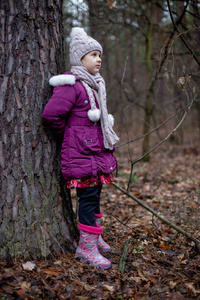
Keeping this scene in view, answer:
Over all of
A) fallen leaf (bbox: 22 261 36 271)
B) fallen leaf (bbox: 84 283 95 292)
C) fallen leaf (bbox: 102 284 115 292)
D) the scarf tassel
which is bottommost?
fallen leaf (bbox: 102 284 115 292)

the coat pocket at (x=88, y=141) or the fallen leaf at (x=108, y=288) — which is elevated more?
the coat pocket at (x=88, y=141)

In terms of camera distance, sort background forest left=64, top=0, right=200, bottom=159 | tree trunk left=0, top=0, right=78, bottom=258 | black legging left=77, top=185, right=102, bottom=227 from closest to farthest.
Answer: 1. tree trunk left=0, top=0, right=78, bottom=258
2. black legging left=77, top=185, right=102, bottom=227
3. background forest left=64, top=0, right=200, bottom=159

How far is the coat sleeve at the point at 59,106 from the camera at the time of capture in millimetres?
2559

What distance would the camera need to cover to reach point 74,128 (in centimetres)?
268

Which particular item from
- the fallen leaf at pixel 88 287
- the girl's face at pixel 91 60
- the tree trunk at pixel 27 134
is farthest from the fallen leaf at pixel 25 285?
the girl's face at pixel 91 60

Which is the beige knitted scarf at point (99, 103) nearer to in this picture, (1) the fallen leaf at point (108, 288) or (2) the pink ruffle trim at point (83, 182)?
(2) the pink ruffle trim at point (83, 182)

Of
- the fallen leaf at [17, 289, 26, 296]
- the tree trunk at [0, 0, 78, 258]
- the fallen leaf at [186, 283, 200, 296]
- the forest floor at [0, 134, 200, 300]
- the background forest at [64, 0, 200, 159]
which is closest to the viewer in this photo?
the fallen leaf at [17, 289, 26, 296]

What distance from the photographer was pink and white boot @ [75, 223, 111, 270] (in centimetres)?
269

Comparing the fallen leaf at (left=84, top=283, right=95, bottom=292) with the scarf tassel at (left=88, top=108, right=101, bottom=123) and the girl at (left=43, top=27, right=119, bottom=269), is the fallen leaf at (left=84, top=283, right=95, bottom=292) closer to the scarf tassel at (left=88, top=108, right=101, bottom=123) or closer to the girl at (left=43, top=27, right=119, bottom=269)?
the girl at (left=43, top=27, right=119, bottom=269)

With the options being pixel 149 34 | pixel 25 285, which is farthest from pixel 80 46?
pixel 149 34

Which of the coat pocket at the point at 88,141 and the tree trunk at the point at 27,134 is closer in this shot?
the tree trunk at the point at 27,134

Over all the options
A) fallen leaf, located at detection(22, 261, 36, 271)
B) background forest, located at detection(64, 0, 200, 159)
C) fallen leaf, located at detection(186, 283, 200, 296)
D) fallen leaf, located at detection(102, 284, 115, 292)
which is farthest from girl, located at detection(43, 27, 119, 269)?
background forest, located at detection(64, 0, 200, 159)

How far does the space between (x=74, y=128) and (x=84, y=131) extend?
0.33 feet

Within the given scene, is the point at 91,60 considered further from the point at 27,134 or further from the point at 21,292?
the point at 21,292
